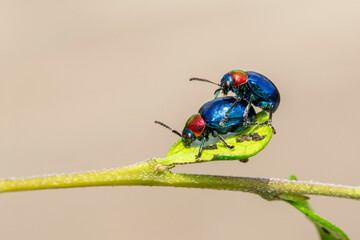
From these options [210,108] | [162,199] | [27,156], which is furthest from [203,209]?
[210,108]

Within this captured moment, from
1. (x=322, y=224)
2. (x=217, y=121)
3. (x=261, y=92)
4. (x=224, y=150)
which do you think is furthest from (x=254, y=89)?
(x=322, y=224)

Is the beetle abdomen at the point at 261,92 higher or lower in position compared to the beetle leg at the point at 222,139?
higher

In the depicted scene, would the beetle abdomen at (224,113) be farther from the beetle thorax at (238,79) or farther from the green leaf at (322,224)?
the green leaf at (322,224)

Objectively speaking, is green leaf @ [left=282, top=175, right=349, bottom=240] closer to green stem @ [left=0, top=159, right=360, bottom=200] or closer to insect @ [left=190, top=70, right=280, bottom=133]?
green stem @ [left=0, top=159, right=360, bottom=200]

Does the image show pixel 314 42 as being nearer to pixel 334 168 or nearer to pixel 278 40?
pixel 278 40

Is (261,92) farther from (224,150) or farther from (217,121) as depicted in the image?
(224,150)

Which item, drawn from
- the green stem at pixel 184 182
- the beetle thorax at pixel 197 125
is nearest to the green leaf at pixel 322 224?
the green stem at pixel 184 182

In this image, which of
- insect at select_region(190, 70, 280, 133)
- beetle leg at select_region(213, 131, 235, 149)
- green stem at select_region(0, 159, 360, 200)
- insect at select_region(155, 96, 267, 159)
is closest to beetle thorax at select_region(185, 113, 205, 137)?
insect at select_region(155, 96, 267, 159)

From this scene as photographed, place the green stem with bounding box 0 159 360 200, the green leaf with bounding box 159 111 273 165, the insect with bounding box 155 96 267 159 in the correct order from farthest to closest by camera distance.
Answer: the insect with bounding box 155 96 267 159 → the green leaf with bounding box 159 111 273 165 → the green stem with bounding box 0 159 360 200
